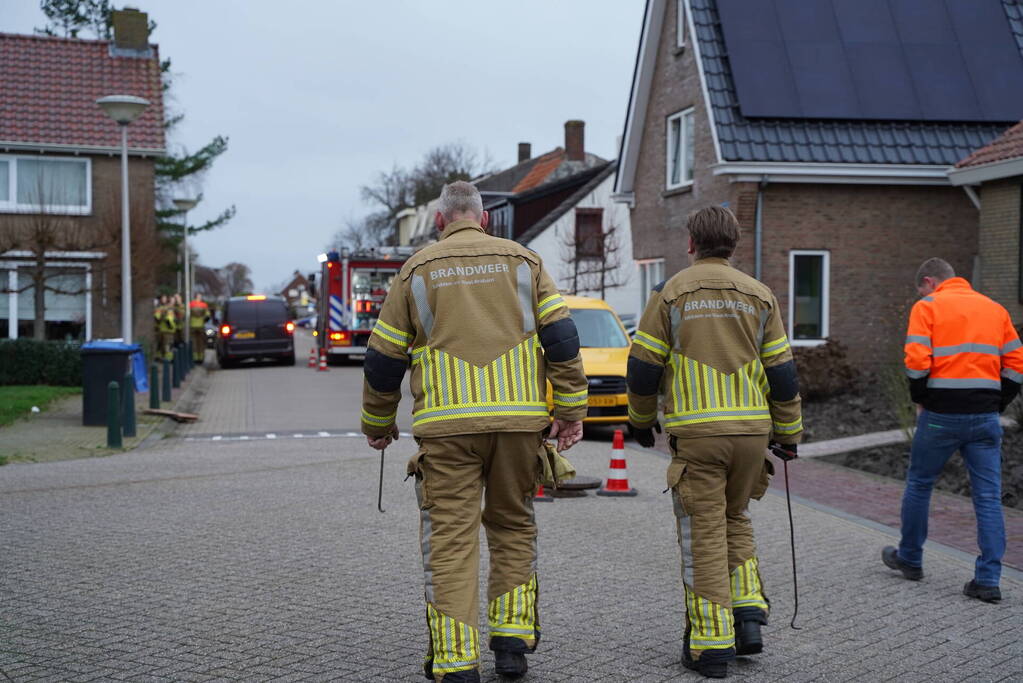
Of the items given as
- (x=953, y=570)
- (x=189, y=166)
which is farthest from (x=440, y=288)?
(x=189, y=166)

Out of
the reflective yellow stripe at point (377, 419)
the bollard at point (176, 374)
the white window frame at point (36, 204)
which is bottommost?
the bollard at point (176, 374)

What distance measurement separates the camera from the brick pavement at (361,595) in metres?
4.86

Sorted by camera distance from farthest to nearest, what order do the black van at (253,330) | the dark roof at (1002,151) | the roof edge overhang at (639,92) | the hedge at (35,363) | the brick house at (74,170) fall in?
the black van at (253,330) → the brick house at (74,170) → the roof edge overhang at (639,92) → the hedge at (35,363) → the dark roof at (1002,151)

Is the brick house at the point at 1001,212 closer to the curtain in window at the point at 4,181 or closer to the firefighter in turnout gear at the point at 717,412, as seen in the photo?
the firefighter in turnout gear at the point at 717,412

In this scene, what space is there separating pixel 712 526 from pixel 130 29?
30068 mm

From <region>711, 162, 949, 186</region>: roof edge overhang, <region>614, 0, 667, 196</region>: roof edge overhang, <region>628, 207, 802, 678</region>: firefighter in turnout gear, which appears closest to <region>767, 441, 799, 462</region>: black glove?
<region>628, 207, 802, 678</region>: firefighter in turnout gear

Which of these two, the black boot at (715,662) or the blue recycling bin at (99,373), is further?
the blue recycling bin at (99,373)

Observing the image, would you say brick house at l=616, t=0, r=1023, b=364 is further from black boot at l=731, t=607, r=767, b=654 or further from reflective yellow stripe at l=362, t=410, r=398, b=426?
reflective yellow stripe at l=362, t=410, r=398, b=426

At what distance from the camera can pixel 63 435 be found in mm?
13977

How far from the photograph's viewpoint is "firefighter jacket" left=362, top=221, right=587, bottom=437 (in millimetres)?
4395

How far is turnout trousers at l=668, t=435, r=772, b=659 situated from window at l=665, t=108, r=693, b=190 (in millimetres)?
16981

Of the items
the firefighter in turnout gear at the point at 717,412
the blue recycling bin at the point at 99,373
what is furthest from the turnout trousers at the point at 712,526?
the blue recycling bin at the point at 99,373

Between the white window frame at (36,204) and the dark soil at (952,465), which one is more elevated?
the white window frame at (36,204)

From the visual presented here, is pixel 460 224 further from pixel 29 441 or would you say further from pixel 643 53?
pixel 643 53
